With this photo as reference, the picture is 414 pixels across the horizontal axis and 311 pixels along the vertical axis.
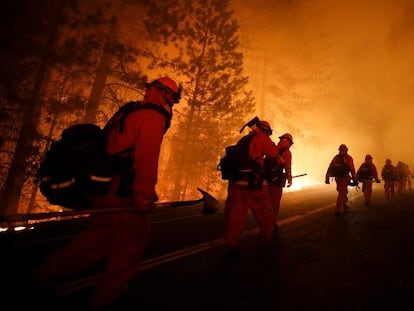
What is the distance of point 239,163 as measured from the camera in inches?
216

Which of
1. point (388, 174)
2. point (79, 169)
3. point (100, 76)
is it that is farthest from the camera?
point (388, 174)

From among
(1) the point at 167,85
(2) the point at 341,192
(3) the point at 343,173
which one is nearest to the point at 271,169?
(1) the point at 167,85

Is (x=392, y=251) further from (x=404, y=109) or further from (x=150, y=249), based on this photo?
(x=404, y=109)

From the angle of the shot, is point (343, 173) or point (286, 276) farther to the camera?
point (343, 173)

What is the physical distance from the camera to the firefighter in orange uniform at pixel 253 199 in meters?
5.35

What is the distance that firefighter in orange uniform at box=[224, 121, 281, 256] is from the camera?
5348 millimetres

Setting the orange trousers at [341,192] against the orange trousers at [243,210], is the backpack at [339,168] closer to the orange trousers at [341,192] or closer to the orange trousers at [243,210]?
the orange trousers at [341,192]

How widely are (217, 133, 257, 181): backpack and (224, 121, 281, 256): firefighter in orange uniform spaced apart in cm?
7

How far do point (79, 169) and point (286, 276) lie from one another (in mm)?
2842

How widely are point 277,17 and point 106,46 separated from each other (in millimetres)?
20752

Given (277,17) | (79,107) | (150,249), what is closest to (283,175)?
(150,249)

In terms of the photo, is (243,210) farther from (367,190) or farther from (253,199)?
(367,190)

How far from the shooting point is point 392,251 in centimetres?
566

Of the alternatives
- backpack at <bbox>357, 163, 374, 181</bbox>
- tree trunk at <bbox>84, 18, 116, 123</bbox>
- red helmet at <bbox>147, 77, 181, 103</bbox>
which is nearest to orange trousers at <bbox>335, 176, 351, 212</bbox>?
backpack at <bbox>357, 163, 374, 181</bbox>
